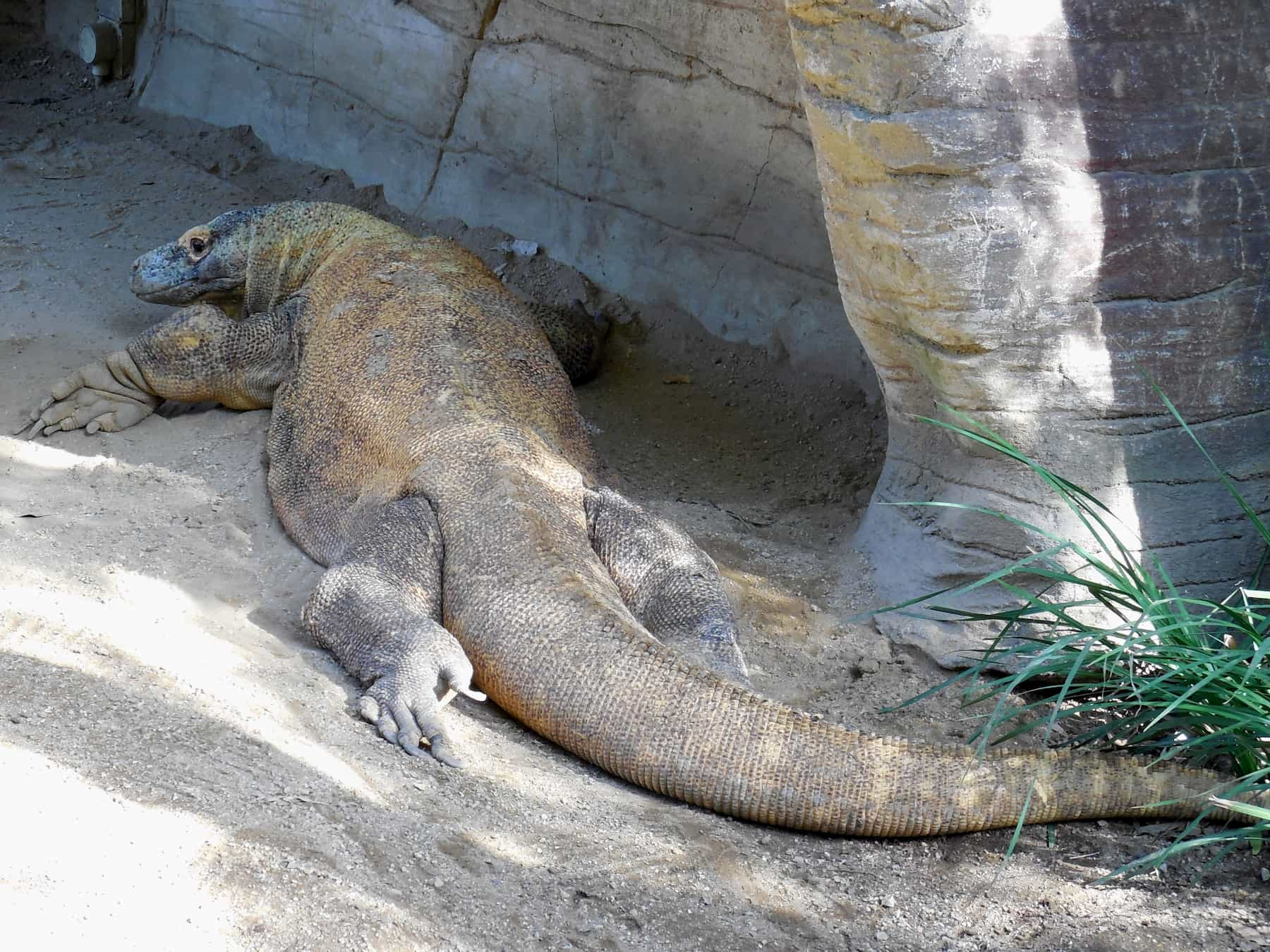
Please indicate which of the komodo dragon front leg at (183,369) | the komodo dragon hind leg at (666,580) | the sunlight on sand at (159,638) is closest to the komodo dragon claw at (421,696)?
the sunlight on sand at (159,638)

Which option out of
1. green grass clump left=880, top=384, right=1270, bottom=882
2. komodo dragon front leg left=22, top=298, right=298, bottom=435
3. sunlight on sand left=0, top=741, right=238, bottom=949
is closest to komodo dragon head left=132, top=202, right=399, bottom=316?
komodo dragon front leg left=22, top=298, right=298, bottom=435

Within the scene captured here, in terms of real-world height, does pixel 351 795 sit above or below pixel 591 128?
below

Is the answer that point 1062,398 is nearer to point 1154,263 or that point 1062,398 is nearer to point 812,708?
point 1154,263

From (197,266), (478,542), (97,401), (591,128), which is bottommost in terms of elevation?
(97,401)

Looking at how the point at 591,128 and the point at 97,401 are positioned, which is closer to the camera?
the point at 97,401

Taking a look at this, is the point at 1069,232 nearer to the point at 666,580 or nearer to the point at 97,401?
the point at 666,580

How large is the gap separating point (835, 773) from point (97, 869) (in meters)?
1.57

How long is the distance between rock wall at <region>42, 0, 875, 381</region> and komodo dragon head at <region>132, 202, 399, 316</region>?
1.40 metres

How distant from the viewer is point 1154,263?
370 cm

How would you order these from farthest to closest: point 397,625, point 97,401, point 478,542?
point 97,401
point 478,542
point 397,625

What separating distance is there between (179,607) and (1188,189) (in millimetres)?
3184

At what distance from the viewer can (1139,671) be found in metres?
3.56

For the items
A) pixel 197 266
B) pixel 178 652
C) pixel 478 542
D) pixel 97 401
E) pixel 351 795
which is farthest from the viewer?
pixel 197 266

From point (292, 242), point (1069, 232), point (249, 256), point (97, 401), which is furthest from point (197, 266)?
point (1069, 232)
